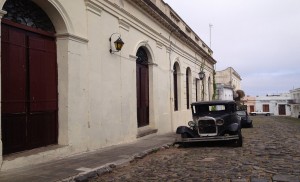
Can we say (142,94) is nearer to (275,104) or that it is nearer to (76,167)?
(76,167)

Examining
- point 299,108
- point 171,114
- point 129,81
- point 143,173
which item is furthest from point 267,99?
point 143,173

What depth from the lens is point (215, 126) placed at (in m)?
11.6

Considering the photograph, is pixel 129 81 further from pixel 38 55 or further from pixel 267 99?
pixel 267 99

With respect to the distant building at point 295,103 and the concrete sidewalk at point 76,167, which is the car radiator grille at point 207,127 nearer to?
the concrete sidewalk at point 76,167

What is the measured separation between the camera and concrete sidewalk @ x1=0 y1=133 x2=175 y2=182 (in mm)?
6051

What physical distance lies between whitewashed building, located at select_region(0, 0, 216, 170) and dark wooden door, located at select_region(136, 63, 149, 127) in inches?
1.6

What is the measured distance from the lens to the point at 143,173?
6.92 meters

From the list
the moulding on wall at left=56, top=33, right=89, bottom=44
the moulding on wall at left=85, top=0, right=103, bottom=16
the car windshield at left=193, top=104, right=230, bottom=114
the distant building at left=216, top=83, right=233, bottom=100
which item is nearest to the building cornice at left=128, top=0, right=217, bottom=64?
the moulding on wall at left=85, top=0, right=103, bottom=16

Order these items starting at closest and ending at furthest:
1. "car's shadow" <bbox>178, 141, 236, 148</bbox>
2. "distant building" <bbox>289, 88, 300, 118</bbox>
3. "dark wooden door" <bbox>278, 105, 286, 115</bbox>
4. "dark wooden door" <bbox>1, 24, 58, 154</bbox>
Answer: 1. "dark wooden door" <bbox>1, 24, 58, 154</bbox>
2. "car's shadow" <bbox>178, 141, 236, 148</bbox>
3. "distant building" <bbox>289, 88, 300, 118</bbox>
4. "dark wooden door" <bbox>278, 105, 286, 115</bbox>

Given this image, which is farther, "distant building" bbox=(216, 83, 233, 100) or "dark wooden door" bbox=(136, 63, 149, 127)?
"distant building" bbox=(216, 83, 233, 100)

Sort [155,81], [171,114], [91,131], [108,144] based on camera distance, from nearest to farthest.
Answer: [91,131] → [108,144] → [155,81] → [171,114]

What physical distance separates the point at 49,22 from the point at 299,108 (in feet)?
215

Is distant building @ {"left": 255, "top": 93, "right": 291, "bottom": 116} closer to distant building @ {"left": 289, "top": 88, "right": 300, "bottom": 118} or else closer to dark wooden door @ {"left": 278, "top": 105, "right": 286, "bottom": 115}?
dark wooden door @ {"left": 278, "top": 105, "right": 286, "bottom": 115}

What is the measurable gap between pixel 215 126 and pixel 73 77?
535 cm
